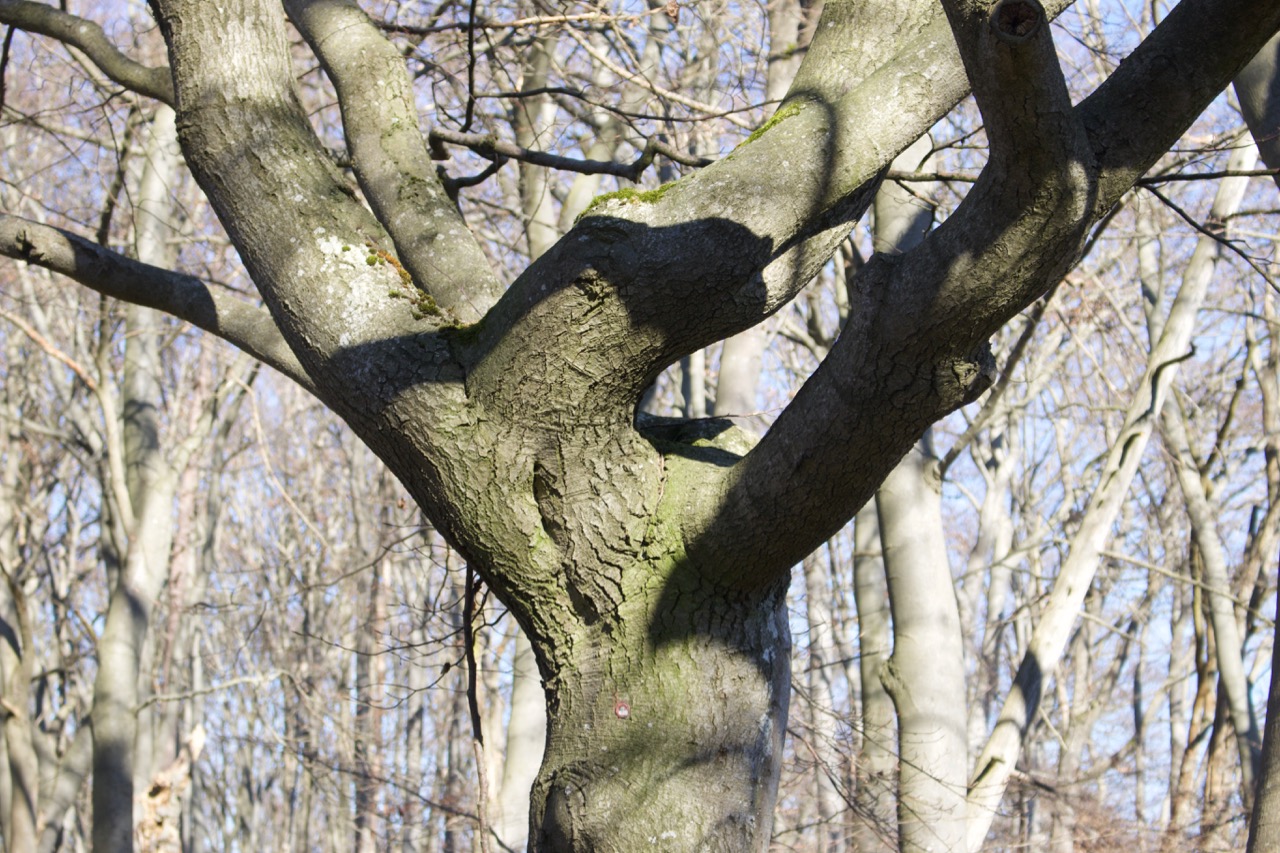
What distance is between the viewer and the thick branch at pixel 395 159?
2.89 m

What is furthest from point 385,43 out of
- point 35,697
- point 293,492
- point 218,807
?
point 218,807

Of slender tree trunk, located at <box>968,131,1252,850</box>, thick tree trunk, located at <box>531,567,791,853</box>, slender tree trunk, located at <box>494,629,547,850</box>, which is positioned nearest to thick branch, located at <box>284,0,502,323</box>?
thick tree trunk, located at <box>531,567,791,853</box>

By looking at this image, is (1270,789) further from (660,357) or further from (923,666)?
(660,357)

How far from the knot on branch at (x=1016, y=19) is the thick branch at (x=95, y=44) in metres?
2.78

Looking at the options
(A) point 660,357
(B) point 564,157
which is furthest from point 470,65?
(A) point 660,357

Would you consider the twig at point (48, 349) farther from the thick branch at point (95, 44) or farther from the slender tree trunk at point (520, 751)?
the thick branch at point (95, 44)

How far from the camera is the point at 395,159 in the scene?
314cm

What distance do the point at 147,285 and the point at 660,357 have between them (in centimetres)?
154

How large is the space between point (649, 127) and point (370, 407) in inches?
222

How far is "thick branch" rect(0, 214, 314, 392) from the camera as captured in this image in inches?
114

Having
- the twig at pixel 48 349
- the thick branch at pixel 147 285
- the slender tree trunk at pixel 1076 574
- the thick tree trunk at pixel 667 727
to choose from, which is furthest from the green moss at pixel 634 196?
the twig at pixel 48 349

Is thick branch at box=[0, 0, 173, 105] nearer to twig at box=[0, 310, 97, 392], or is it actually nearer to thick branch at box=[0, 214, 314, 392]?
thick branch at box=[0, 214, 314, 392]

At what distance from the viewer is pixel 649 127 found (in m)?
7.60

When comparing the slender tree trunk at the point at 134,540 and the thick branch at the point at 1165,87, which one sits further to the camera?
the slender tree trunk at the point at 134,540
